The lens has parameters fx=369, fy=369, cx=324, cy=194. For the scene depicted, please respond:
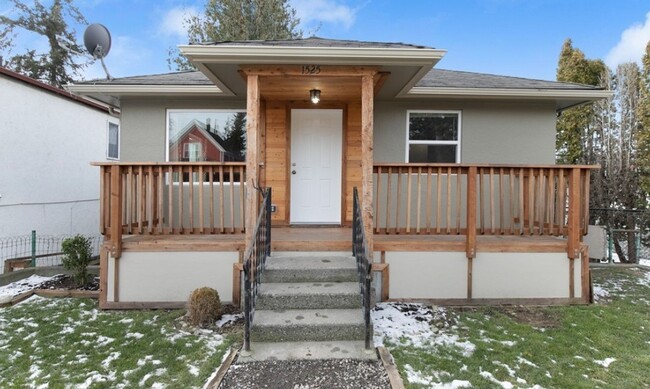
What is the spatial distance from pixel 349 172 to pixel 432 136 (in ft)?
4.99

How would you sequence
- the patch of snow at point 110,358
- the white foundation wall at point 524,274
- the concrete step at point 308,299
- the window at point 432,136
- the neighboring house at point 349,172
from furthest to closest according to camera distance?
the window at point 432,136 < the white foundation wall at point 524,274 < the neighboring house at point 349,172 < the concrete step at point 308,299 < the patch of snow at point 110,358

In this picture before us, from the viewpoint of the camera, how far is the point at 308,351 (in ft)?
10.8

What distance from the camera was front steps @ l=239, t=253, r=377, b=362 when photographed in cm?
334

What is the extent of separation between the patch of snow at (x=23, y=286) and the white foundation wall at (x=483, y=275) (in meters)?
5.23

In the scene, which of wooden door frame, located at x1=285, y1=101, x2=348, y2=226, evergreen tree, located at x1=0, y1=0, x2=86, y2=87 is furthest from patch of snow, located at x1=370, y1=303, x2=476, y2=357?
evergreen tree, located at x1=0, y1=0, x2=86, y2=87

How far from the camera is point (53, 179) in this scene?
8.61 meters

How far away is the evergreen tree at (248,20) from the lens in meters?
14.4

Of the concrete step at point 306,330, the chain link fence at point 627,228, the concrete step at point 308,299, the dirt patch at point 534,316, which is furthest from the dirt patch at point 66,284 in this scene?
the chain link fence at point 627,228

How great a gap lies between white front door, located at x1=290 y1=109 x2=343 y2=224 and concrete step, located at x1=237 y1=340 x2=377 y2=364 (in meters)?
2.95

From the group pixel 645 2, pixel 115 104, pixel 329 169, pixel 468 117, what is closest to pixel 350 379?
pixel 329 169

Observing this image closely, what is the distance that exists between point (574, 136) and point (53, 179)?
1498 centimetres

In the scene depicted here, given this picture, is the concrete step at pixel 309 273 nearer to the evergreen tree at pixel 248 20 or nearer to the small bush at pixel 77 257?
the small bush at pixel 77 257

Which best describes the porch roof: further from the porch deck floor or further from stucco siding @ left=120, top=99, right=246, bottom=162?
the porch deck floor

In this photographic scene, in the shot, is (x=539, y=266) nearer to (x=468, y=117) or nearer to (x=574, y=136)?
(x=468, y=117)
